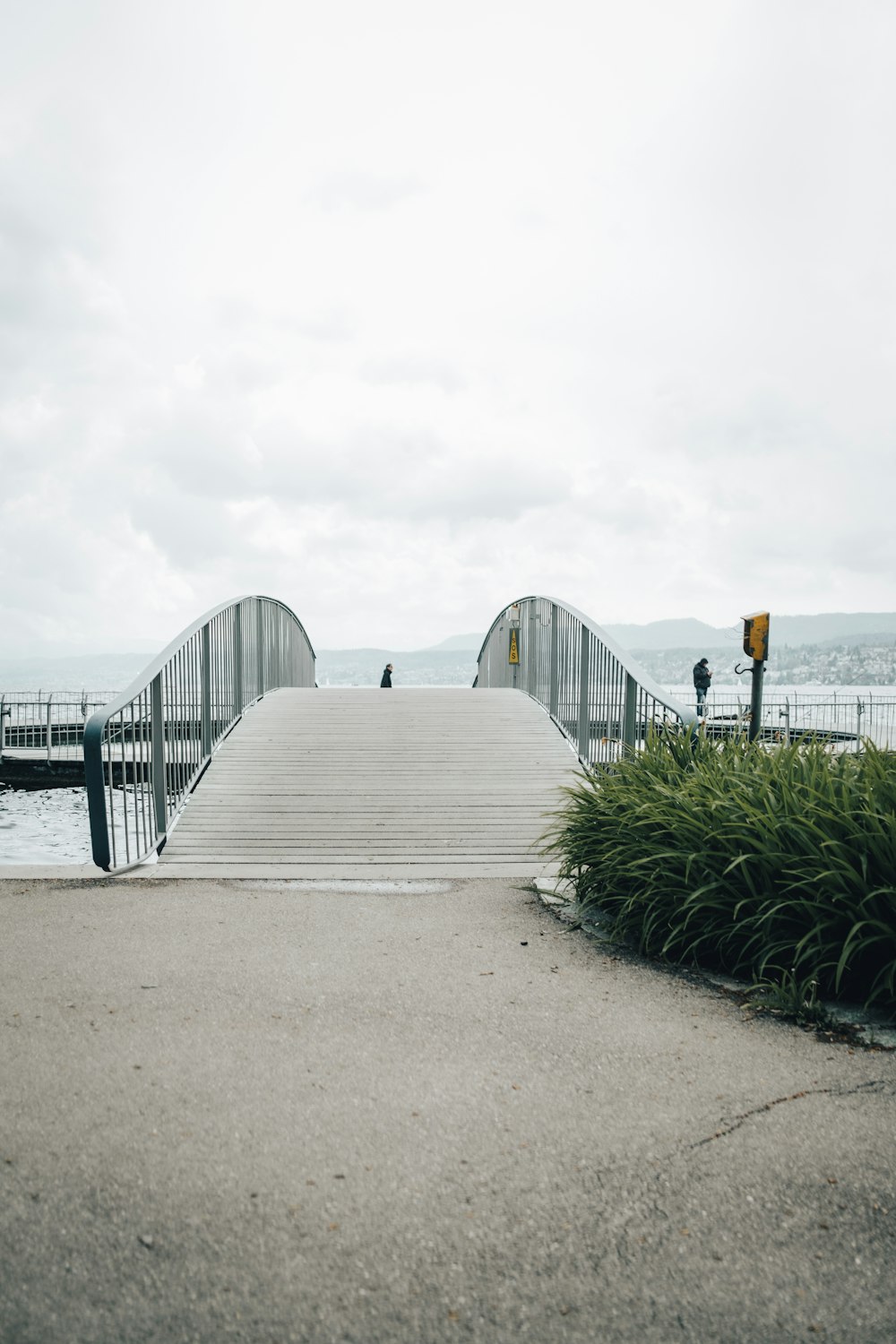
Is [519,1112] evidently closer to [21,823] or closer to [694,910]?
[694,910]

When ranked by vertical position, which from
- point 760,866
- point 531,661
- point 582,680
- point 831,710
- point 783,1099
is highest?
point 531,661

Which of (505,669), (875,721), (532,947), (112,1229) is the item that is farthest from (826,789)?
(875,721)

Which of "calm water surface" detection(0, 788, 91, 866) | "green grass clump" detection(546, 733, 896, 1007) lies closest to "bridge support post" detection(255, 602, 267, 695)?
"calm water surface" detection(0, 788, 91, 866)

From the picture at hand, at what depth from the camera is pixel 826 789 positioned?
14.9 feet

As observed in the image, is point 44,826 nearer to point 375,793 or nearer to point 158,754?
point 375,793

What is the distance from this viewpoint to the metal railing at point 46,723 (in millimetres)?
21597

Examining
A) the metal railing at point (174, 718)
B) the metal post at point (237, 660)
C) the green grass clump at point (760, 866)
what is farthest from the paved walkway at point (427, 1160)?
the metal post at point (237, 660)

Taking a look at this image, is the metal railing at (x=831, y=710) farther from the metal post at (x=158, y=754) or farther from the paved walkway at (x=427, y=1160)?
the paved walkway at (x=427, y=1160)

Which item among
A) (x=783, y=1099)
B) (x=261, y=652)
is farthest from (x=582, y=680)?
(x=783, y=1099)

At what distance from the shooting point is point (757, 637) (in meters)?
12.9

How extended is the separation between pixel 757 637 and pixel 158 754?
8504 millimetres

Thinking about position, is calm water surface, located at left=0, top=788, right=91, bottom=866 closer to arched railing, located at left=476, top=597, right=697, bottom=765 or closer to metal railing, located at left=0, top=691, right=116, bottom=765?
metal railing, located at left=0, top=691, right=116, bottom=765

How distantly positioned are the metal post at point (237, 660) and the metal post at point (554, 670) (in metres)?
3.67

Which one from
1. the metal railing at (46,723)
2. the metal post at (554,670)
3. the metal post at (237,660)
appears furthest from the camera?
the metal railing at (46,723)
